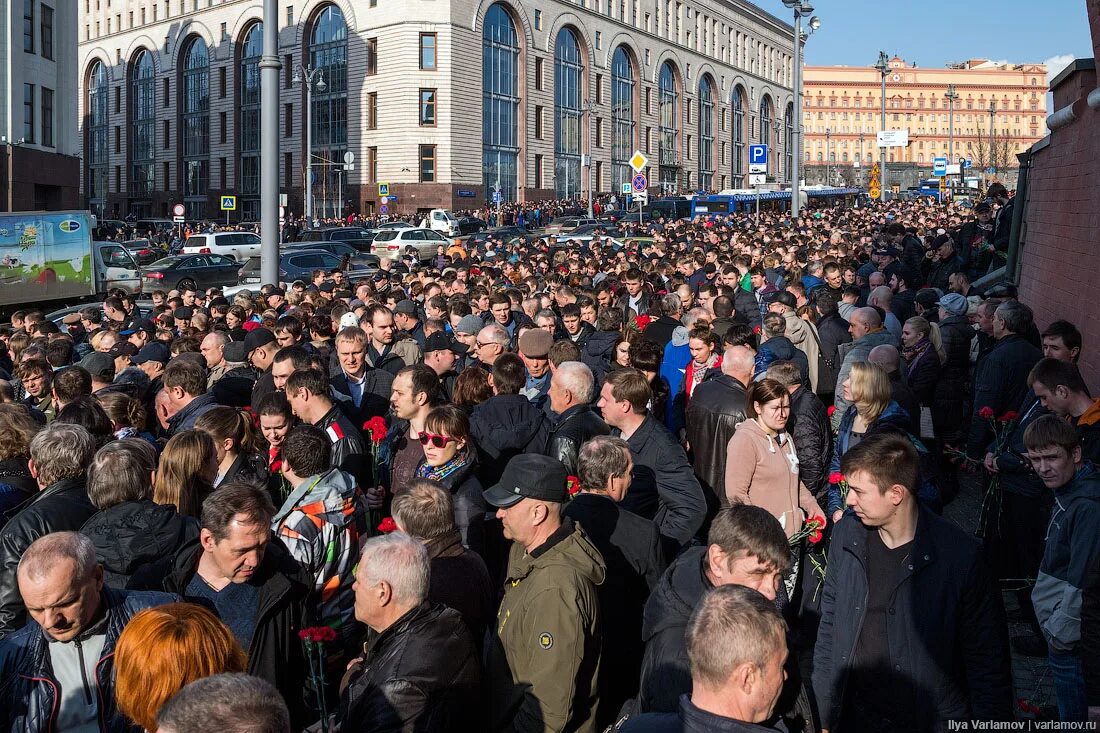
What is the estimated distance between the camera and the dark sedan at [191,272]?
30281 millimetres

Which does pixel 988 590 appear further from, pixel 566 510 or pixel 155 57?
pixel 155 57

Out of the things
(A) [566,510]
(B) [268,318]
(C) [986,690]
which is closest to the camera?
(C) [986,690]

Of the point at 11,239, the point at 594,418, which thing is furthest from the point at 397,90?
the point at 594,418

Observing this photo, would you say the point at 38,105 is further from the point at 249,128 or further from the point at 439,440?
the point at 439,440

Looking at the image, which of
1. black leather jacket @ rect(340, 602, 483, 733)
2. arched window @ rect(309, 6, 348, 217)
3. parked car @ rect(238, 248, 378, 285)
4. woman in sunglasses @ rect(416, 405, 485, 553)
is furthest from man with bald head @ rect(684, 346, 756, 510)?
arched window @ rect(309, 6, 348, 217)

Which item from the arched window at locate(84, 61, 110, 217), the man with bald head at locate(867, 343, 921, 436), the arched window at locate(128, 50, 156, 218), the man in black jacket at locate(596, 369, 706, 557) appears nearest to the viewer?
the man in black jacket at locate(596, 369, 706, 557)

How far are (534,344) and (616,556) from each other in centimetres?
381

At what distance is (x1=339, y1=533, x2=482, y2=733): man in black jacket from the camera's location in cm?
375

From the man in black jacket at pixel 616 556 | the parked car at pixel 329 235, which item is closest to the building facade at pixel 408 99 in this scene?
the parked car at pixel 329 235

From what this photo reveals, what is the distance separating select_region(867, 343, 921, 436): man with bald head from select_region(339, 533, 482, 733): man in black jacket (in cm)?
359

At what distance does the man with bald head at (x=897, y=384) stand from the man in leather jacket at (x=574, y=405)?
1752 mm

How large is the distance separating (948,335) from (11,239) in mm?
20907

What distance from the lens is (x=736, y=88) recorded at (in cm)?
10519

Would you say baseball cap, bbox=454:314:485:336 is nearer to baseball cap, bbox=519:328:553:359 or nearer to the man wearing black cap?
baseball cap, bbox=519:328:553:359
